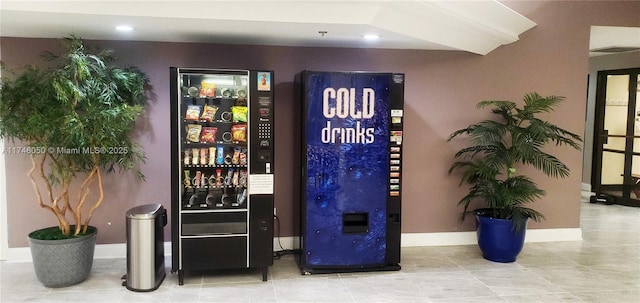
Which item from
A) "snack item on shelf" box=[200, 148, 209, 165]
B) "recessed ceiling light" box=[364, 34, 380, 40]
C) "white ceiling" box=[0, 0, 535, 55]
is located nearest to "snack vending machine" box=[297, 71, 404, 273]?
"recessed ceiling light" box=[364, 34, 380, 40]

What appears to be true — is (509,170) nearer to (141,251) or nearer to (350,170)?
(350,170)

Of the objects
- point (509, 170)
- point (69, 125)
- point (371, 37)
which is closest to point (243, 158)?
point (69, 125)

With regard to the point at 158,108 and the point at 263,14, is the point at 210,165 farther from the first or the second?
the point at 263,14

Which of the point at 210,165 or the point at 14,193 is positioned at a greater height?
the point at 210,165

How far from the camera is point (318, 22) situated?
345cm

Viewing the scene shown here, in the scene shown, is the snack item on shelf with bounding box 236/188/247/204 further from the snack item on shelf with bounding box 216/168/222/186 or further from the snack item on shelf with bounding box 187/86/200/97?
the snack item on shelf with bounding box 187/86/200/97

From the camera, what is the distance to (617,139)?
23.8 feet

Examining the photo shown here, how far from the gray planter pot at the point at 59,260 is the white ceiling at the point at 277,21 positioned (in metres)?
1.70

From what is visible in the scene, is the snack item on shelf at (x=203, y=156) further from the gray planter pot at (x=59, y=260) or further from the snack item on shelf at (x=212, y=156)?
the gray planter pot at (x=59, y=260)

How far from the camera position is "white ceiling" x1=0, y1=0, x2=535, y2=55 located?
3.17 meters

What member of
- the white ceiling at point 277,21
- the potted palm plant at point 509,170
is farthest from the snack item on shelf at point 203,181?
the potted palm plant at point 509,170

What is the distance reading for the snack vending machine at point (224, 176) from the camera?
3783 millimetres

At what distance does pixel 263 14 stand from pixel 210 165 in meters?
1.33

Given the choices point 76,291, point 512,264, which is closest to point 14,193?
point 76,291
